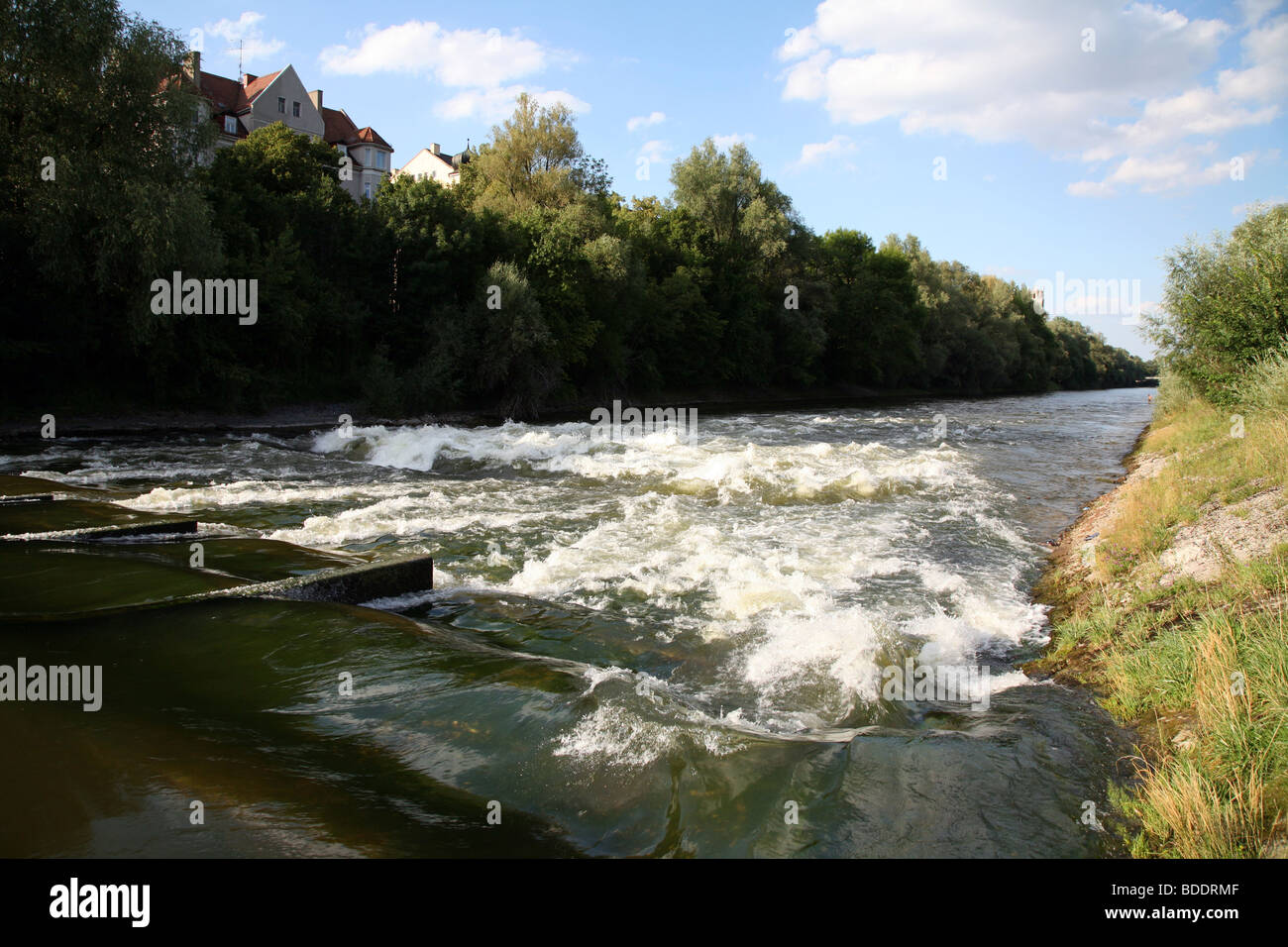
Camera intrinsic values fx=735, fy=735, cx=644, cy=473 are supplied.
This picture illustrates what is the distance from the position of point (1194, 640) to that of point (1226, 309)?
20.3 m

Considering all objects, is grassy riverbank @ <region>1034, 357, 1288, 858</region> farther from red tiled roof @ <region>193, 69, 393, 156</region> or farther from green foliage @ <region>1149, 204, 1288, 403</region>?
red tiled roof @ <region>193, 69, 393, 156</region>

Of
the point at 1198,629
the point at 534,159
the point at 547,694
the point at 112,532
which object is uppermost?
the point at 534,159

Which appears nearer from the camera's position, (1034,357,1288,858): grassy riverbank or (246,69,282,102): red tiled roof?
(1034,357,1288,858): grassy riverbank

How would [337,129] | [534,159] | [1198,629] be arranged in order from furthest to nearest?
[337,129], [534,159], [1198,629]

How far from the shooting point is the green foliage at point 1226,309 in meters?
20.1

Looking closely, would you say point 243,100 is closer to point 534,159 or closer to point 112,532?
point 534,159

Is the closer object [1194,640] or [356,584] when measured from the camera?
[1194,640]

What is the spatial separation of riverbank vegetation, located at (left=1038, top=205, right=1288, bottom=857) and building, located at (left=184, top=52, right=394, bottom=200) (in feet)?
184

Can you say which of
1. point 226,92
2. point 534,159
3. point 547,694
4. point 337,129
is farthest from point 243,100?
point 547,694

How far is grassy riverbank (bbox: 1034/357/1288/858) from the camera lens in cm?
398

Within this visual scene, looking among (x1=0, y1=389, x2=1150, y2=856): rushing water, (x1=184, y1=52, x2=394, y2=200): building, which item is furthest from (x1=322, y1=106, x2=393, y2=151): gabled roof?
(x1=0, y1=389, x2=1150, y2=856): rushing water

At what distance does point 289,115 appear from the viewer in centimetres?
6228

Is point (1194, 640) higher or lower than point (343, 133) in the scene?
lower

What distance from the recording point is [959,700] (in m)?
6.66
